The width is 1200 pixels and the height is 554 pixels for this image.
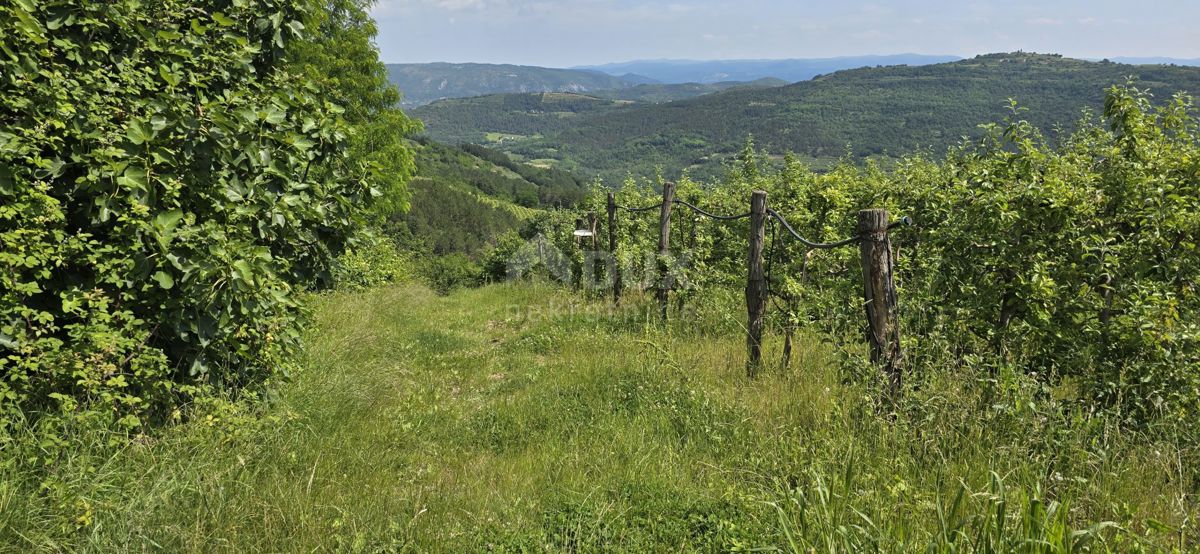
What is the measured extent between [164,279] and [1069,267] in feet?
17.3

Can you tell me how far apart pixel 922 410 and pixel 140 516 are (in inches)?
160

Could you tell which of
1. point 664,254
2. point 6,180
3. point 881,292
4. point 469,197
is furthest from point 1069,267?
point 469,197

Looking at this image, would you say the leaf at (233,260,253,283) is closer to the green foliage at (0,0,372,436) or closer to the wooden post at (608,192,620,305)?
the green foliage at (0,0,372,436)

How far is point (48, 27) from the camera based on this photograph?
2908 millimetres

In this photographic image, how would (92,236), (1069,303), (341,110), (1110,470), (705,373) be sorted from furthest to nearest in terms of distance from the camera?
(705,373)
(341,110)
(1069,303)
(92,236)
(1110,470)

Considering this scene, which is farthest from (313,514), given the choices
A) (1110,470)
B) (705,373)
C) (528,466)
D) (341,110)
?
(1110,470)

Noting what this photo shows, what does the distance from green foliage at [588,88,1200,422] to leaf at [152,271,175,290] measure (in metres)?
4.25

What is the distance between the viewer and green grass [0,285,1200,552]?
7.93 ft

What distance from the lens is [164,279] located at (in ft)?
9.44

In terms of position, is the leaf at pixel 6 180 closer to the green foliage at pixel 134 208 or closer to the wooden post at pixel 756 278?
the green foliage at pixel 134 208

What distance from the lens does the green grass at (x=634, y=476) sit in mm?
2418

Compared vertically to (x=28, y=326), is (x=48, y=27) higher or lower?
higher

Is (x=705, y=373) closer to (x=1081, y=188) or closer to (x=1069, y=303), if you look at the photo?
(x=1069, y=303)

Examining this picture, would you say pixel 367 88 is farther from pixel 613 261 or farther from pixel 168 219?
pixel 168 219
